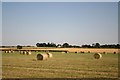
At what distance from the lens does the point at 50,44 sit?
136 meters

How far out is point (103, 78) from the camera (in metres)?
16.7

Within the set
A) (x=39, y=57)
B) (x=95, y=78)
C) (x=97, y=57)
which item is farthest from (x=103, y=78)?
(x=97, y=57)

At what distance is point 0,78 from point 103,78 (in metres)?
6.42

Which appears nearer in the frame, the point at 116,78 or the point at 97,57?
the point at 116,78

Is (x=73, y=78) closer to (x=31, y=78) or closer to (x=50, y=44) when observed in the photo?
(x=31, y=78)

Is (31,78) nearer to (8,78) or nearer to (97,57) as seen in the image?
(8,78)

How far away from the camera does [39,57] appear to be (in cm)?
3641

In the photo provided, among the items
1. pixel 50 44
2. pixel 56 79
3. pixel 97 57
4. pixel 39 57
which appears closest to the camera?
pixel 56 79

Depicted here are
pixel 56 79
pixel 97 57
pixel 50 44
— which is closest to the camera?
pixel 56 79

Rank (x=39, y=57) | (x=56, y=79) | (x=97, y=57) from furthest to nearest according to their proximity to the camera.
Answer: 1. (x=97, y=57)
2. (x=39, y=57)
3. (x=56, y=79)

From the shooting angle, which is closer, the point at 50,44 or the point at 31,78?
the point at 31,78

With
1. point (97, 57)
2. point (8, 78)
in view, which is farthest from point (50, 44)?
point (8, 78)

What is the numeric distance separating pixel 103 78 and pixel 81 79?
1497 mm

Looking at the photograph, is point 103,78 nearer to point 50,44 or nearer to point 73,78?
point 73,78
